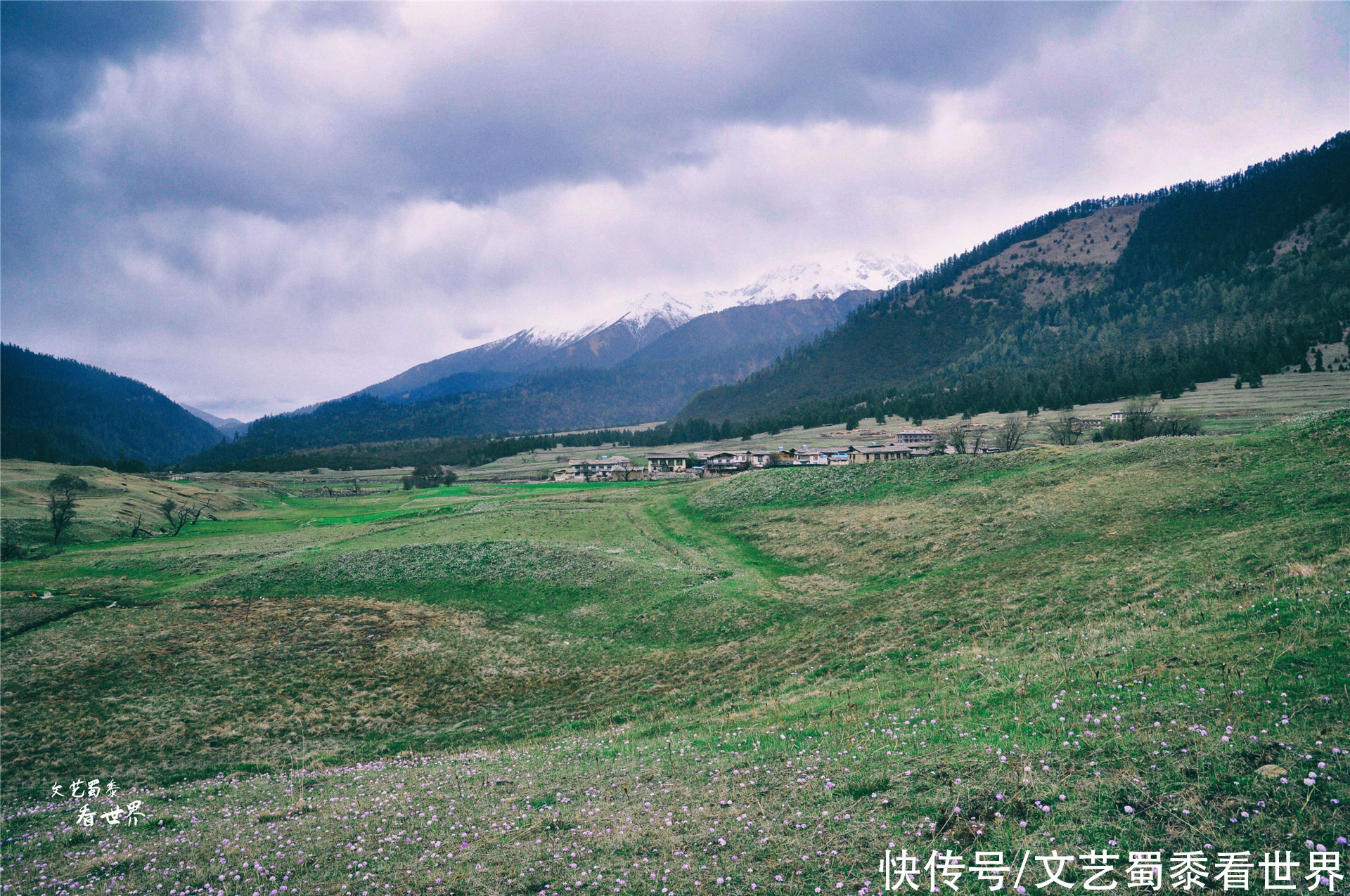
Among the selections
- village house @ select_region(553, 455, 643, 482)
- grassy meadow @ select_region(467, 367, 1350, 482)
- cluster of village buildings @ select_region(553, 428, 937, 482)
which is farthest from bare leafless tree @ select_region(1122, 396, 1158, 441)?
village house @ select_region(553, 455, 643, 482)

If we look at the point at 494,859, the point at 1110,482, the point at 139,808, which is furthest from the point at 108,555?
the point at 1110,482

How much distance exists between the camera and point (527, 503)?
78.6m

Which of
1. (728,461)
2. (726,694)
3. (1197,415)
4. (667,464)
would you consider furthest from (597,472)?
(726,694)

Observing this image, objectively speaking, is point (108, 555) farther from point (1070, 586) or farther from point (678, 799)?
point (1070, 586)

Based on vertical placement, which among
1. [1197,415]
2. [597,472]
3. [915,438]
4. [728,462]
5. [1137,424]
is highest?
[1197,415]

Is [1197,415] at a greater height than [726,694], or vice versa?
[1197,415]

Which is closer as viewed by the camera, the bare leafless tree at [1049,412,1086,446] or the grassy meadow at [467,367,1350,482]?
the bare leafless tree at [1049,412,1086,446]

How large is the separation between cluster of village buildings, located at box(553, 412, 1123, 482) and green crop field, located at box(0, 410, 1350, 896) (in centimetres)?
6000

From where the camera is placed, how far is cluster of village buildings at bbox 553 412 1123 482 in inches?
4370

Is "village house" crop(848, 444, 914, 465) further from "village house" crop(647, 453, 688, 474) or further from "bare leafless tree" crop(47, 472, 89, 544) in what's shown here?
"bare leafless tree" crop(47, 472, 89, 544)

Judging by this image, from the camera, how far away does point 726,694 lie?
2064 centimetres

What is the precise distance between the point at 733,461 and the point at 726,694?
10774 centimetres

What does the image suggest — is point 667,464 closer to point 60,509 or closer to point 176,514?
point 176,514

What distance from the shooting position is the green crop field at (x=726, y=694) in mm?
8672
